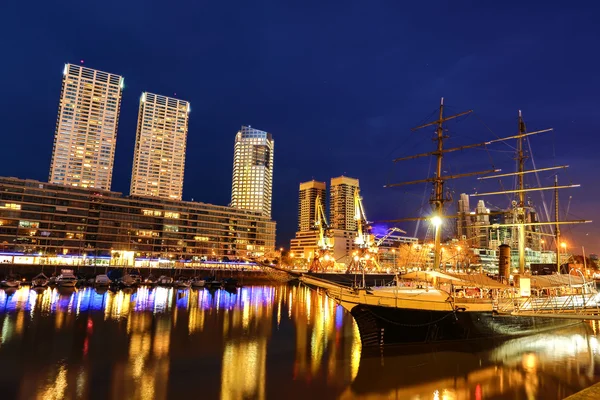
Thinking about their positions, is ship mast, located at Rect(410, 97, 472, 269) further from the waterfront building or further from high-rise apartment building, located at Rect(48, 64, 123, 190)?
high-rise apartment building, located at Rect(48, 64, 123, 190)

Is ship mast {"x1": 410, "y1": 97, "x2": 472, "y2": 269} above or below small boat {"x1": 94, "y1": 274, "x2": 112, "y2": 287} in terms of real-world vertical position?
above

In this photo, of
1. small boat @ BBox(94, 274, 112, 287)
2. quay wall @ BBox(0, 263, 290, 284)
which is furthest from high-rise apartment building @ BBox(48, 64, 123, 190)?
small boat @ BBox(94, 274, 112, 287)

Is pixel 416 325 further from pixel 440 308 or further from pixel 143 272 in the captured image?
pixel 143 272

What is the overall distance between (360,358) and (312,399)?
25.5 ft

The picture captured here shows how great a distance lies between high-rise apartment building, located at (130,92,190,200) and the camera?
183000mm

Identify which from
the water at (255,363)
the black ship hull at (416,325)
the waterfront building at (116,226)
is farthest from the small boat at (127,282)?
the black ship hull at (416,325)

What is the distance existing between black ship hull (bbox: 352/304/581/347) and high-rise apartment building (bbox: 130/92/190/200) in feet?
557

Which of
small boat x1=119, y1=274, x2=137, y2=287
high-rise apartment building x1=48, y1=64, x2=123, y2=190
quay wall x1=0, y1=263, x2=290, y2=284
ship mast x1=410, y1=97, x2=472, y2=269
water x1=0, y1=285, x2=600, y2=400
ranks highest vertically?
high-rise apartment building x1=48, y1=64, x2=123, y2=190

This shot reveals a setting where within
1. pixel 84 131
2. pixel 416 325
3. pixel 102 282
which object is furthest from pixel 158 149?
pixel 416 325

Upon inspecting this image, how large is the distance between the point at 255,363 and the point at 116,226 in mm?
117002

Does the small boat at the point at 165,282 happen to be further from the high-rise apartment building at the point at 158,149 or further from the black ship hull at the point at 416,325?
the high-rise apartment building at the point at 158,149

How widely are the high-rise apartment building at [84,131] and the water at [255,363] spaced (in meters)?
144

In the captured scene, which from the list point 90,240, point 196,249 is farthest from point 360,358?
point 196,249

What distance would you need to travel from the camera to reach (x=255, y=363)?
2169 cm
